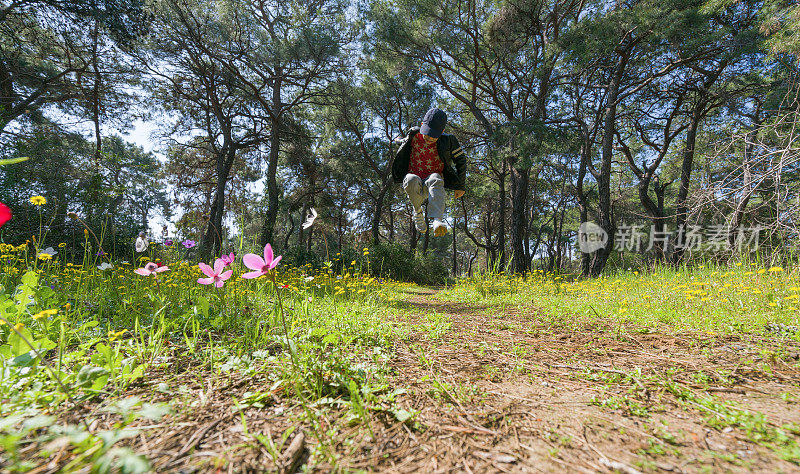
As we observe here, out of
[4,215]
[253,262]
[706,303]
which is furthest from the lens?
[706,303]

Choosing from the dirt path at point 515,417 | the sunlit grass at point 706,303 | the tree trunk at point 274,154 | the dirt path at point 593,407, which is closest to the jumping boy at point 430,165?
the sunlit grass at point 706,303

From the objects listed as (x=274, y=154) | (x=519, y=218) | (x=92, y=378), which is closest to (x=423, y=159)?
(x=92, y=378)

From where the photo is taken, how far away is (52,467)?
75 centimetres

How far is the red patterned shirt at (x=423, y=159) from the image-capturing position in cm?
433

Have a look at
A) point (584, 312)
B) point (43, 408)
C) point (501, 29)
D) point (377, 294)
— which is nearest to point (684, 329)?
point (584, 312)

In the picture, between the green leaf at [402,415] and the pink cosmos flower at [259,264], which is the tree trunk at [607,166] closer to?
the green leaf at [402,415]

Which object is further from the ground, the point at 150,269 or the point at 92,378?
the point at 150,269

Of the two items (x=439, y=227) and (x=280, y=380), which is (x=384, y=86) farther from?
(x=280, y=380)

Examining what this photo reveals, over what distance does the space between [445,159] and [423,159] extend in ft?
1.10

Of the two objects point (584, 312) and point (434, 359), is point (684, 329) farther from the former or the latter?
point (434, 359)

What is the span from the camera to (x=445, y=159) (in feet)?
14.6

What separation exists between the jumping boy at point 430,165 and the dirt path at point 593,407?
2.47 metres

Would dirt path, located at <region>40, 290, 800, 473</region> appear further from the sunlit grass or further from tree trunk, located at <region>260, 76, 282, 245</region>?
tree trunk, located at <region>260, 76, 282, 245</region>

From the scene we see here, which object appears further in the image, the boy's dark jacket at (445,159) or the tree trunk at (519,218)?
the tree trunk at (519,218)
